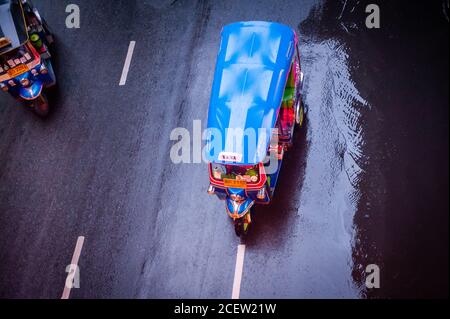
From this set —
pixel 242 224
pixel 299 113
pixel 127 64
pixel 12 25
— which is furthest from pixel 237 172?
pixel 12 25

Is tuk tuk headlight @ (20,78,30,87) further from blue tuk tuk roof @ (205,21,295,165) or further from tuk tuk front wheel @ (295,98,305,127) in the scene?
tuk tuk front wheel @ (295,98,305,127)

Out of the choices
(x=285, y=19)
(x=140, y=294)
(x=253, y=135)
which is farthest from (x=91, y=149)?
(x=285, y=19)

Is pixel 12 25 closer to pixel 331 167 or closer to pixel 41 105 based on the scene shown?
pixel 41 105

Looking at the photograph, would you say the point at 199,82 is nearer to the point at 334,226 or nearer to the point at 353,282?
the point at 334,226

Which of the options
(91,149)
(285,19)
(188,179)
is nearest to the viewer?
(188,179)

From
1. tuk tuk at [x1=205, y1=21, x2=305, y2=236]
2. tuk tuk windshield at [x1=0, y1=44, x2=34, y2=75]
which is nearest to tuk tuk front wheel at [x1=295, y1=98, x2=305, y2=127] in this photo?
tuk tuk at [x1=205, y1=21, x2=305, y2=236]

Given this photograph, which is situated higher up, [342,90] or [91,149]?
[342,90]
